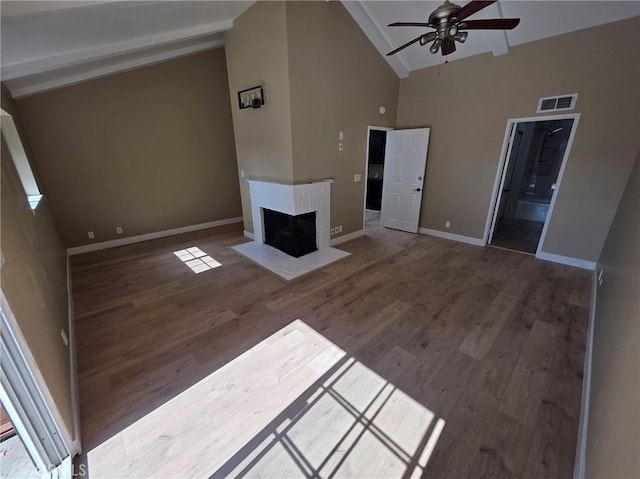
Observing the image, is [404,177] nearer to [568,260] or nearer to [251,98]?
[568,260]

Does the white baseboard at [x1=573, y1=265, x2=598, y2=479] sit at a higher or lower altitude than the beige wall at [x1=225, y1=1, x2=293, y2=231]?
lower

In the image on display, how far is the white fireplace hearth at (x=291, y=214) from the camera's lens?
3.60 m

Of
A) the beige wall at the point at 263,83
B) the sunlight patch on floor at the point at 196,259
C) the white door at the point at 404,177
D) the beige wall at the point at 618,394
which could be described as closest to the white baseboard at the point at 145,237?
the sunlight patch on floor at the point at 196,259

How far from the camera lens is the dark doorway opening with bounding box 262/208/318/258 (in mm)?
3875

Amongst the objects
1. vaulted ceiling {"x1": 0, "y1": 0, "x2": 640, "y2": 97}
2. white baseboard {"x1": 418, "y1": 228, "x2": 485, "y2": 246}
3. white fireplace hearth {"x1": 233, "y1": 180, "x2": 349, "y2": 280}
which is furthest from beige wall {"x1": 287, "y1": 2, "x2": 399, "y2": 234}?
white baseboard {"x1": 418, "y1": 228, "x2": 485, "y2": 246}

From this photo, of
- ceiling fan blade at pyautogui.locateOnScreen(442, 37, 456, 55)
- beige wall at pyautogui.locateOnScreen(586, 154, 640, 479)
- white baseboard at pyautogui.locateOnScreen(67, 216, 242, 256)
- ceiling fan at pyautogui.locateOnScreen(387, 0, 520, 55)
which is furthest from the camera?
white baseboard at pyautogui.locateOnScreen(67, 216, 242, 256)

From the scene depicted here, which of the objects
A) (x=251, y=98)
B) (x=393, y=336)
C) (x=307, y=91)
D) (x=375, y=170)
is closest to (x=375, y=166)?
(x=375, y=170)

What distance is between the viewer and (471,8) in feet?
6.73

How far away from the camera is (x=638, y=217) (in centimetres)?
190

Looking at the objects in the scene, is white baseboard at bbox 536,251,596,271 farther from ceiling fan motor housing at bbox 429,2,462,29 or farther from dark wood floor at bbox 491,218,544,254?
ceiling fan motor housing at bbox 429,2,462,29

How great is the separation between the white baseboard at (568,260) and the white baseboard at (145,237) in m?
5.72

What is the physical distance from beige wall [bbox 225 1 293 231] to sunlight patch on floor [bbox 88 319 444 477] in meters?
2.64

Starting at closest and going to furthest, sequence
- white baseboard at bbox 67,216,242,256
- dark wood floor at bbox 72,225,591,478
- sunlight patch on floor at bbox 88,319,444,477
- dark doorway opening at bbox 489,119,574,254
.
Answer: sunlight patch on floor at bbox 88,319,444,477
dark wood floor at bbox 72,225,591,478
white baseboard at bbox 67,216,242,256
dark doorway opening at bbox 489,119,574,254

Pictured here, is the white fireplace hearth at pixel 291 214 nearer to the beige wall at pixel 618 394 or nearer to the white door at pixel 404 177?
the white door at pixel 404 177
